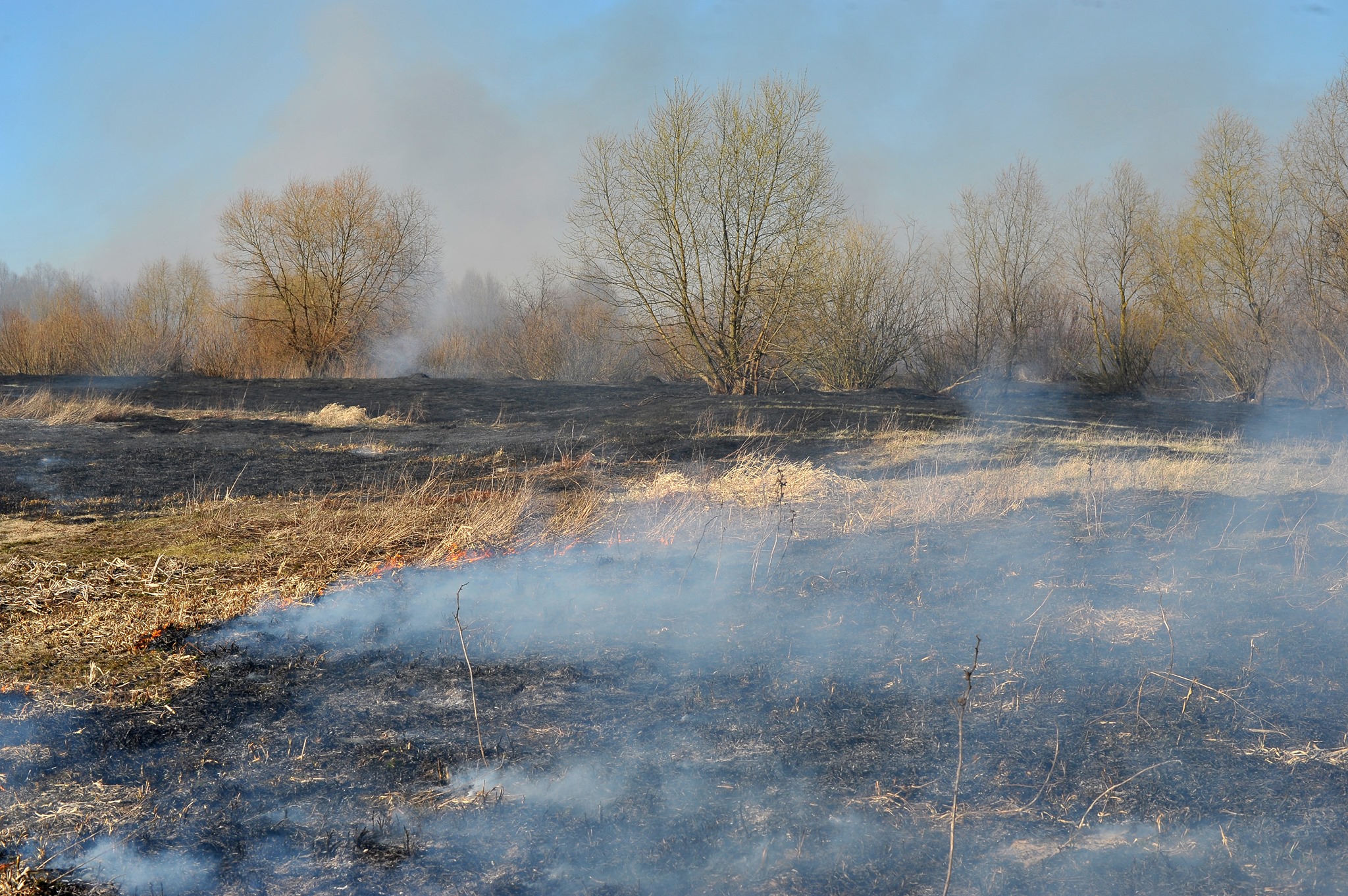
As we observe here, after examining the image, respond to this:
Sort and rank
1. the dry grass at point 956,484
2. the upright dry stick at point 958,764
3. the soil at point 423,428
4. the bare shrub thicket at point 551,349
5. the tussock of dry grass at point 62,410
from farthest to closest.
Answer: the bare shrub thicket at point 551,349
the tussock of dry grass at point 62,410
the soil at point 423,428
the dry grass at point 956,484
the upright dry stick at point 958,764

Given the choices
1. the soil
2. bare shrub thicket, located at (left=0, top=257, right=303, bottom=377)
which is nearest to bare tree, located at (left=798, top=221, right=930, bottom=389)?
the soil

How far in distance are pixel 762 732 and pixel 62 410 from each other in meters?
13.9

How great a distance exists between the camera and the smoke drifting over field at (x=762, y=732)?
281 centimetres

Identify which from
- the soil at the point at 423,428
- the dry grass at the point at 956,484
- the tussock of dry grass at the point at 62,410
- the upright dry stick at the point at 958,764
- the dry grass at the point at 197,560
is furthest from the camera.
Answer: the tussock of dry grass at the point at 62,410

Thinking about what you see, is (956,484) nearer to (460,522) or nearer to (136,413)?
(460,522)

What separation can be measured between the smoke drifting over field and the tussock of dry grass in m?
10.1

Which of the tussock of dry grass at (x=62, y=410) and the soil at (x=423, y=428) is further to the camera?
the tussock of dry grass at (x=62, y=410)

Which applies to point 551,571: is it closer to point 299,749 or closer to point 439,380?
point 299,749

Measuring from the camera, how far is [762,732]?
3.70 m

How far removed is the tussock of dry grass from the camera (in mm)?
12716

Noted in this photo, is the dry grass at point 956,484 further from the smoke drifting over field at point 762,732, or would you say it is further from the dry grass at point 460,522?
the smoke drifting over field at point 762,732

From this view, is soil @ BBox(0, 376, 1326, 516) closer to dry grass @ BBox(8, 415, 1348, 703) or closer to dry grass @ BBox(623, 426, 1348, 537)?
dry grass @ BBox(8, 415, 1348, 703)

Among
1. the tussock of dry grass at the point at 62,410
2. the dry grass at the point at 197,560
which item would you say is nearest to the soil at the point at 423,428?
the tussock of dry grass at the point at 62,410

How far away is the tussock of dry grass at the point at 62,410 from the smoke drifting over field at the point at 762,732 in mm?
10126
